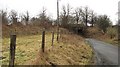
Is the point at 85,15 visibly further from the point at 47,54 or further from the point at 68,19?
the point at 47,54

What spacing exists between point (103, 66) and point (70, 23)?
74.4 m

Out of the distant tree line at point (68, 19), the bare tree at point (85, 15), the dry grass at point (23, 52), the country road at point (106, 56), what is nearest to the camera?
the dry grass at point (23, 52)

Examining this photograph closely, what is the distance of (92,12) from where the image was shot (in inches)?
4400

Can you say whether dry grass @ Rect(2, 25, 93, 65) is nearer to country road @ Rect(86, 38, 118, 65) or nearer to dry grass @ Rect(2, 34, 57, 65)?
dry grass @ Rect(2, 34, 57, 65)

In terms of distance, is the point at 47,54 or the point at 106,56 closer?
the point at 47,54

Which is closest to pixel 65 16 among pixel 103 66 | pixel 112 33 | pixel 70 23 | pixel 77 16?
pixel 70 23

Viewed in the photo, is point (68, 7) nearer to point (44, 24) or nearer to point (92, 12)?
point (92, 12)

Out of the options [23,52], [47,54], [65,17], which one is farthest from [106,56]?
[65,17]

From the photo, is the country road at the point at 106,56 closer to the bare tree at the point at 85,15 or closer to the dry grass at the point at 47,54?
the dry grass at the point at 47,54

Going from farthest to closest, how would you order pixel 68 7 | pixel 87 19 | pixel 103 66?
1. pixel 87 19
2. pixel 68 7
3. pixel 103 66

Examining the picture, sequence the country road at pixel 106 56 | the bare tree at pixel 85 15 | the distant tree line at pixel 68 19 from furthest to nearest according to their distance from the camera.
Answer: the bare tree at pixel 85 15 → the distant tree line at pixel 68 19 → the country road at pixel 106 56

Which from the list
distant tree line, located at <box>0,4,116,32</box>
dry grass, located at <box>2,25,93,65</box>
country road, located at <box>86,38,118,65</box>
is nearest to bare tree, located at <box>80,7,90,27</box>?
distant tree line, located at <box>0,4,116,32</box>

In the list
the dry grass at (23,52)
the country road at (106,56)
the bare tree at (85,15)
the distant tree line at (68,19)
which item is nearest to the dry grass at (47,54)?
the dry grass at (23,52)

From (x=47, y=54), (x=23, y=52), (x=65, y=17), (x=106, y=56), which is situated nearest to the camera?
(x=47, y=54)
